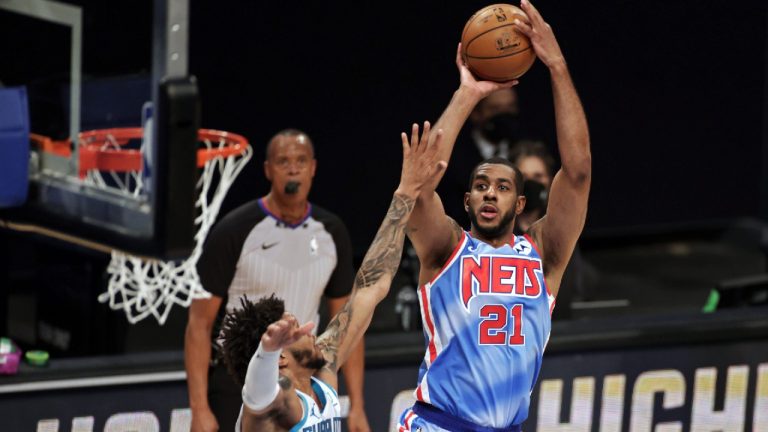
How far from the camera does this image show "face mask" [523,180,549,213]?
8.00 m

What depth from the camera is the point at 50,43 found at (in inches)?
298

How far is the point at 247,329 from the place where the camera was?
5062 millimetres

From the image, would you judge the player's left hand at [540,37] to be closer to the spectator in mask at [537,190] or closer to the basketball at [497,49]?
the basketball at [497,49]

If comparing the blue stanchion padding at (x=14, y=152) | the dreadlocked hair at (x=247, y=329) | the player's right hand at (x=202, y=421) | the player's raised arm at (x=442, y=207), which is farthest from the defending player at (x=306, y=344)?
the blue stanchion padding at (x=14, y=152)

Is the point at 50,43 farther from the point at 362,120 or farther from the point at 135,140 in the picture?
the point at 362,120

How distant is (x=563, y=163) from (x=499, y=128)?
15.4 feet

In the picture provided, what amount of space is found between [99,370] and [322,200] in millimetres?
4878

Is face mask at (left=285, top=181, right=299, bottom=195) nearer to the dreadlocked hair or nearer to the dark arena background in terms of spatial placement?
the dark arena background

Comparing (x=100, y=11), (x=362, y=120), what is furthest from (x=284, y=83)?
(x=100, y=11)

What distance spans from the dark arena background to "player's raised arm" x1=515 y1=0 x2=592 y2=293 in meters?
1.52

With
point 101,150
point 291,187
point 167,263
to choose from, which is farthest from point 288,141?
point 167,263

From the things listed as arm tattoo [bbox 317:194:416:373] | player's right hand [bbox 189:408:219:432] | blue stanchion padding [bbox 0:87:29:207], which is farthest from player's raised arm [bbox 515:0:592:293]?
blue stanchion padding [bbox 0:87:29:207]

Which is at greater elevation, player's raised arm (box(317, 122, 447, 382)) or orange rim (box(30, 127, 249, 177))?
orange rim (box(30, 127, 249, 177))

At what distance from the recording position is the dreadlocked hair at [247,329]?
16.6 feet
